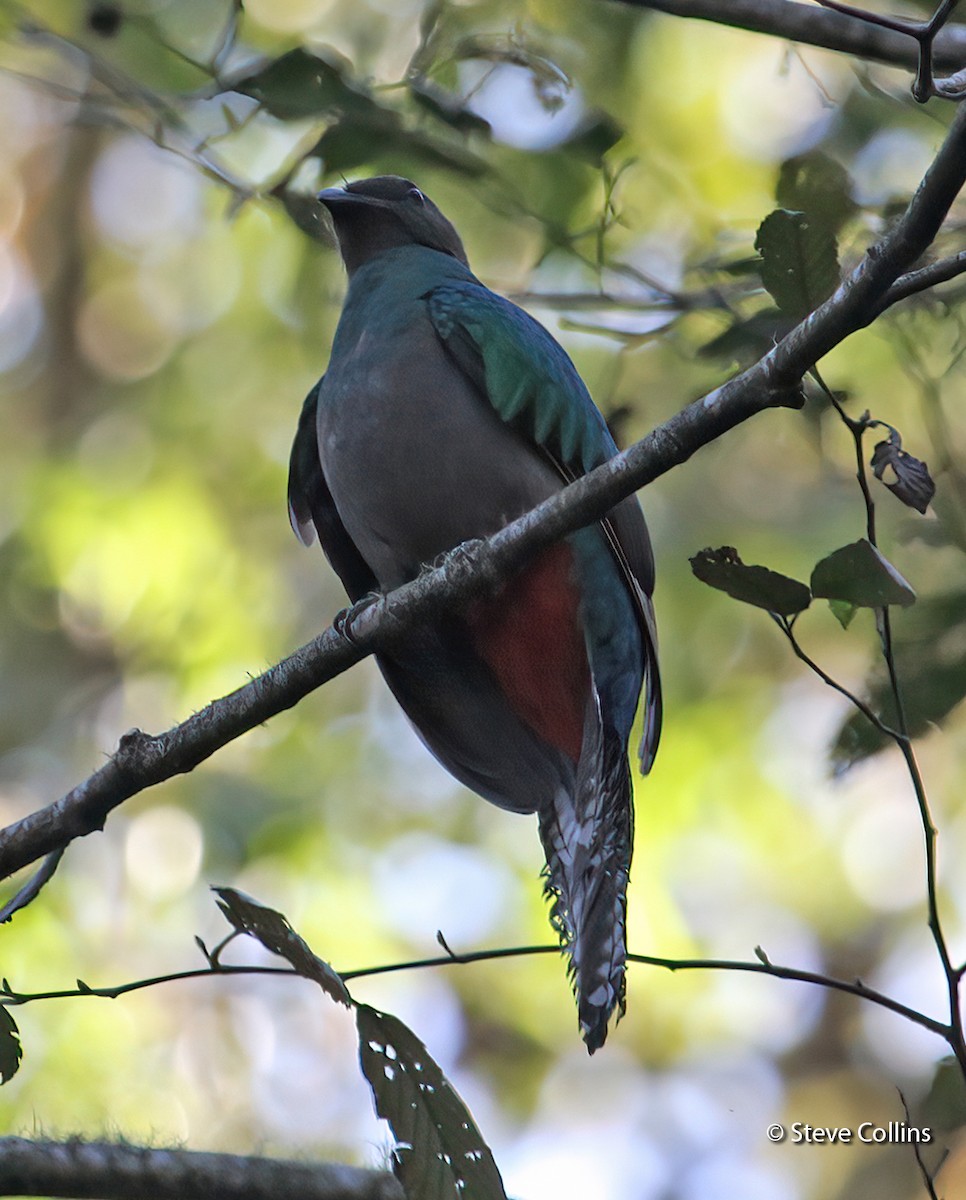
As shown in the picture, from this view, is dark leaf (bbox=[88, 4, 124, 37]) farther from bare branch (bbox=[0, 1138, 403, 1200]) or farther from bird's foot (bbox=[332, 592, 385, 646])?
bare branch (bbox=[0, 1138, 403, 1200])

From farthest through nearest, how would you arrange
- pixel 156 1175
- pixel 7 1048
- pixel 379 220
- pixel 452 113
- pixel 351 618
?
pixel 379 220 < pixel 452 113 < pixel 351 618 < pixel 156 1175 < pixel 7 1048

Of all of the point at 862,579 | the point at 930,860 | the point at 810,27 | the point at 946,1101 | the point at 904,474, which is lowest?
the point at 946,1101

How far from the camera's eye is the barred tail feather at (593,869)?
291 cm

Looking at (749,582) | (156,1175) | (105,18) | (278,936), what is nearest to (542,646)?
(749,582)

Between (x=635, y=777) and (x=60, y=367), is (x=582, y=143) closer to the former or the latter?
(x=635, y=777)

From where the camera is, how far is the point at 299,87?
3520mm

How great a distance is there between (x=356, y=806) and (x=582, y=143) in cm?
404

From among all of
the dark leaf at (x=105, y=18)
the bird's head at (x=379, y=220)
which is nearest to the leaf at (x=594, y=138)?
the bird's head at (x=379, y=220)

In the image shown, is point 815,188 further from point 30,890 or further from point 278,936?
point 30,890

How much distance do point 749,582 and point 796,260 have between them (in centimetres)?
60

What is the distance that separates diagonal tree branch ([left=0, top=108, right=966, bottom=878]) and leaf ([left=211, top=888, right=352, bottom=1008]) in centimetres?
51

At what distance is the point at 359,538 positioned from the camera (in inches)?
144

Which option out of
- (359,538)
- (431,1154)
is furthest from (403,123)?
(431,1154)

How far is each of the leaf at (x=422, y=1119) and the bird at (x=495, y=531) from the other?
2.74 feet
